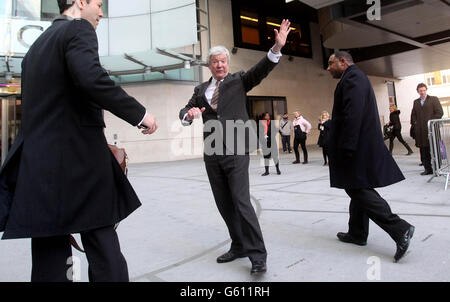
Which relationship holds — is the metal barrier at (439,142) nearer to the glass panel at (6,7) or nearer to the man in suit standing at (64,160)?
the man in suit standing at (64,160)

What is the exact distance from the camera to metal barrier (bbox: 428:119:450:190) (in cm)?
578

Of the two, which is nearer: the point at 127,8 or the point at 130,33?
the point at 130,33

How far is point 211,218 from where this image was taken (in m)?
4.31

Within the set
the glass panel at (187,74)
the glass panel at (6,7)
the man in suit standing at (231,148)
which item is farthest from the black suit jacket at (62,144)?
the glass panel at (187,74)

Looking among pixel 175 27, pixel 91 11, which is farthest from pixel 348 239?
pixel 175 27

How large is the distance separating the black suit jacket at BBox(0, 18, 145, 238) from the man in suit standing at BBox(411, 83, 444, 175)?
6.90m

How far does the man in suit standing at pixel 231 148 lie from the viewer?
8.33ft

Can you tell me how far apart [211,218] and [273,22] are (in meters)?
18.9

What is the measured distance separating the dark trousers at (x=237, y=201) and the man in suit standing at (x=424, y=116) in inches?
219

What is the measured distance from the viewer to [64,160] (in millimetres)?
1502

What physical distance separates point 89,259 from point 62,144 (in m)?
0.58

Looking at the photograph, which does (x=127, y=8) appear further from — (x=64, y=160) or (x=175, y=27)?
(x=64, y=160)
